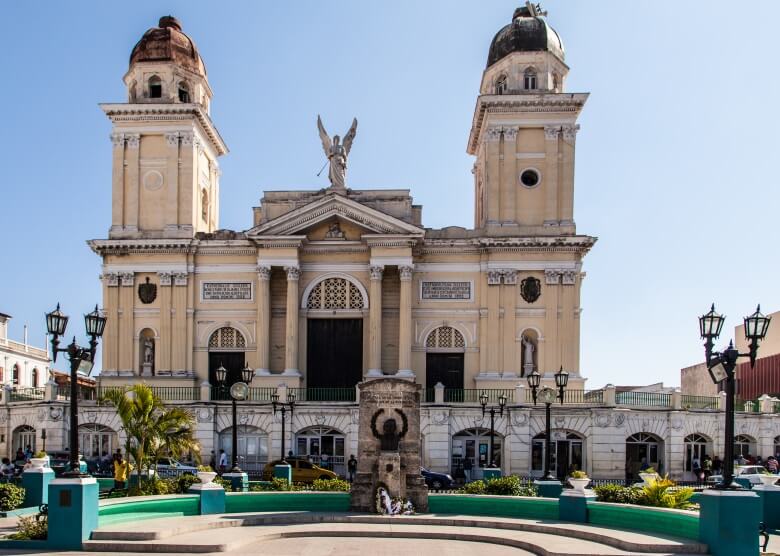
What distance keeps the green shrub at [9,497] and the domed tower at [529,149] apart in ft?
106

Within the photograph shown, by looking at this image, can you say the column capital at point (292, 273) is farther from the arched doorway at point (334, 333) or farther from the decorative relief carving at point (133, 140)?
the decorative relief carving at point (133, 140)

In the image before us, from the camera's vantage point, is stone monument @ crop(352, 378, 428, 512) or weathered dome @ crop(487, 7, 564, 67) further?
weathered dome @ crop(487, 7, 564, 67)

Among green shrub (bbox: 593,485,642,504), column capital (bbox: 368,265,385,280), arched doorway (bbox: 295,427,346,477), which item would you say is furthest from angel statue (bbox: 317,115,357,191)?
green shrub (bbox: 593,485,642,504)

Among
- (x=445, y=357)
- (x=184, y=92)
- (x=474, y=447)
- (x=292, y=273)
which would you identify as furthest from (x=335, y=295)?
(x=184, y=92)

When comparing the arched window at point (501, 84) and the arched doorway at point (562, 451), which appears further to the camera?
the arched window at point (501, 84)

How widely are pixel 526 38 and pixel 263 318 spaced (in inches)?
829

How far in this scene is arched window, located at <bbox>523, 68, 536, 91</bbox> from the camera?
179ft

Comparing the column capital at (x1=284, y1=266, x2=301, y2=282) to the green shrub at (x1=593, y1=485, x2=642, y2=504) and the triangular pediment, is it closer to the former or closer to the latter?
the triangular pediment

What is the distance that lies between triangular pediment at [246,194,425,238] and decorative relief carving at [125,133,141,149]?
853 centimetres

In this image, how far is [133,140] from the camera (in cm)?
5472

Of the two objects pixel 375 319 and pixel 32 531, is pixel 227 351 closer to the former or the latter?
pixel 375 319

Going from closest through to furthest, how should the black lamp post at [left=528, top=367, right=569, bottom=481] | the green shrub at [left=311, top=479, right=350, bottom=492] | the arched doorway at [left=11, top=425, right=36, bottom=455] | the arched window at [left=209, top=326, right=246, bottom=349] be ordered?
the green shrub at [left=311, top=479, right=350, bottom=492], the black lamp post at [left=528, top=367, right=569, bottom=481], the arched doorway at [left=11, top=425, right=36, bottom=455], the arched window at [left=209, top=326, right=246, bottom=349]

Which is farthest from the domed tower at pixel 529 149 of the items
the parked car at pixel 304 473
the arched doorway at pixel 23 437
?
the arched doorway at pixel 23 437

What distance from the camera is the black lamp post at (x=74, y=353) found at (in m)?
21.0
